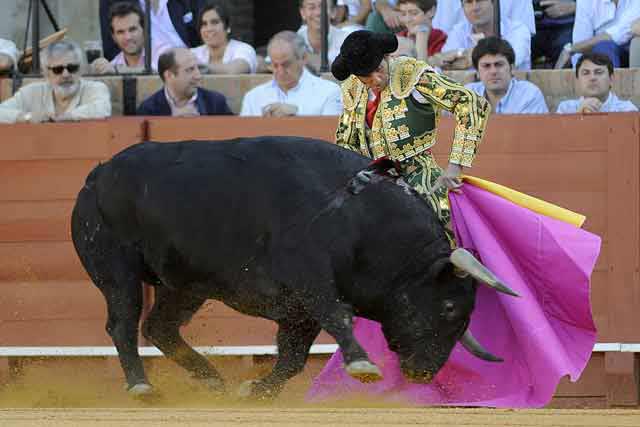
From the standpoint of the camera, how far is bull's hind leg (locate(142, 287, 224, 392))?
581 centimetres

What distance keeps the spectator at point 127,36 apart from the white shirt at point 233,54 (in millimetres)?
269

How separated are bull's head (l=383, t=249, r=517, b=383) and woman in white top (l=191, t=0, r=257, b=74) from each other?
2.97 meters

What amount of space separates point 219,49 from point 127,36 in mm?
499

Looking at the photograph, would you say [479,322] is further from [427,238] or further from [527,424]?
[527,424]

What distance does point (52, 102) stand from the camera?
7.68 meters

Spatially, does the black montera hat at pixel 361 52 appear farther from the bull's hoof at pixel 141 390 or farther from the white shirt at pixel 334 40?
the white shirt at pixel 334 40

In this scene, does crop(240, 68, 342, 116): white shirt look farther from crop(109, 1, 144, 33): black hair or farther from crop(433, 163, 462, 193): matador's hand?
crop(433, 163, 462, 193): matador's hand

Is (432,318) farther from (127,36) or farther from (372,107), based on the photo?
(127,36)

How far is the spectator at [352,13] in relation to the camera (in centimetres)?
831

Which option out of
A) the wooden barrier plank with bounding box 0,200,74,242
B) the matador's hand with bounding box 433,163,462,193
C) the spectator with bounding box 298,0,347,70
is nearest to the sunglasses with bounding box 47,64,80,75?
the wooden barrier plank with bounding box 0,200,74,242

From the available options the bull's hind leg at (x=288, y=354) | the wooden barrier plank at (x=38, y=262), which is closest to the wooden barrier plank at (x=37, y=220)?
the wooden barrier plank at (x=38, y=262)

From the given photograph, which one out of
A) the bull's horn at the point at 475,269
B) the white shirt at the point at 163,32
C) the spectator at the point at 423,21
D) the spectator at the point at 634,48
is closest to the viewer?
the bull's horn at the point at 475,269

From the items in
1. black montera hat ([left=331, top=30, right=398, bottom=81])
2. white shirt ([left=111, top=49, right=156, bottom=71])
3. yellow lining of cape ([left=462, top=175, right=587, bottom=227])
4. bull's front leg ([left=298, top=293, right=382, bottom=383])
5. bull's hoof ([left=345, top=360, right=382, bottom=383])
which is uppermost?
black montera hat ([left=331, top=30, right=398, bottom=81])

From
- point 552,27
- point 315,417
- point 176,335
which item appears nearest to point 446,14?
point 552,27
